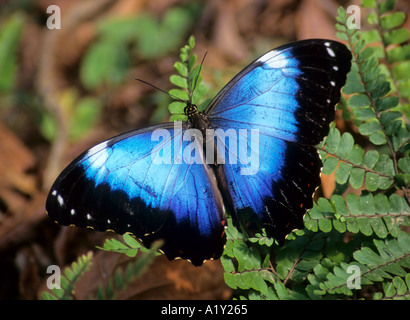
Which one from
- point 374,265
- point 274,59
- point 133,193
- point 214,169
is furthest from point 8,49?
point 374,265

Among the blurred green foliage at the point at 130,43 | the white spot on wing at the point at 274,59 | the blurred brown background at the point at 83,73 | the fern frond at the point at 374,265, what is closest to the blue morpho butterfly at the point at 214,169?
the white spot on wing at the point at 274,59

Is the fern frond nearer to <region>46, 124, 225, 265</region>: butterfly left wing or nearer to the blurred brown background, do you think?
<region>46, 124, 225, 265</region>: butterfly left wing

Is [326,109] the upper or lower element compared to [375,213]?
upper

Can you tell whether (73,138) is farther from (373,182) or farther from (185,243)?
(373,182)

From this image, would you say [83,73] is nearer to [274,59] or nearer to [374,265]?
[274,59]

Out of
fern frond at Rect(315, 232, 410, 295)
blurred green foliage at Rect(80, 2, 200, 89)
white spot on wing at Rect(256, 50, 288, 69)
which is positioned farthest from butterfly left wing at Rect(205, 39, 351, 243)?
blurred green foliage at Rect(80, 2, 200, 89)

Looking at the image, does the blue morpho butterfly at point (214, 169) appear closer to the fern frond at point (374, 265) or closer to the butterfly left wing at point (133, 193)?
the butterfly left wing at point (133, 193)

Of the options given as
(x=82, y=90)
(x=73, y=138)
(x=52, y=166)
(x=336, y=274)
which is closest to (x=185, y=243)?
(x=336, y=274)
